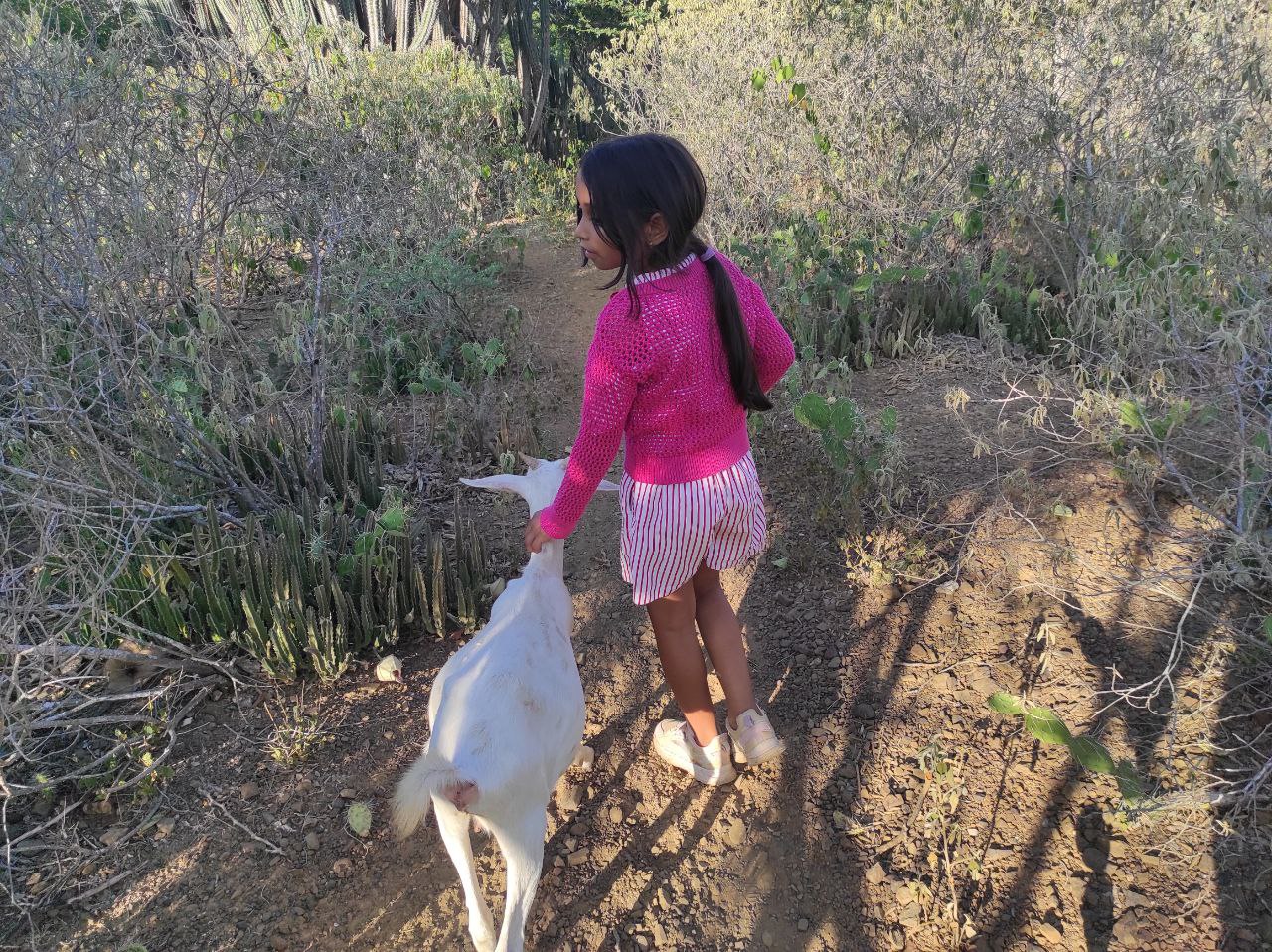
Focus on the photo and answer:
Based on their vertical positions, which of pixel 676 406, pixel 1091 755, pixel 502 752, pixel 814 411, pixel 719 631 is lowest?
pixel 1091 755

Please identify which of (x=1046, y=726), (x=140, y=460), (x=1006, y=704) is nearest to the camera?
(x=1046, y=726)

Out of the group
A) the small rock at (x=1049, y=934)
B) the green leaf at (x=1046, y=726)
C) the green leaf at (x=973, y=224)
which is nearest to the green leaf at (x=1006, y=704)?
the green leaf at (x=1046, y=726)

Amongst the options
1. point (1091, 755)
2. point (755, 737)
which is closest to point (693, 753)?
point (755, 737)

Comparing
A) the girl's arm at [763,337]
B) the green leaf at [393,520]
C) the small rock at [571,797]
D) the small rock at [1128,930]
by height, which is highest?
the girl's arm at [763,337]

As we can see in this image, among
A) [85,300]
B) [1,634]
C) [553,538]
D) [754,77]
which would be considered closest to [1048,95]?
[754,77]

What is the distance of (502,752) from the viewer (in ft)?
5.86

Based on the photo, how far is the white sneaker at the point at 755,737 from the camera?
236 centimetres

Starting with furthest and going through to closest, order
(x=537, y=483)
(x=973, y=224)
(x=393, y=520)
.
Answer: (x=973, y=224)
(x=393, y=520)
(x=537, y=483)

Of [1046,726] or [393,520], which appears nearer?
[1046,726]

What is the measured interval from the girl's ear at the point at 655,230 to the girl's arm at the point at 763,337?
31cm

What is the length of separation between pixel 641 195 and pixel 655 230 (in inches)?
3.3

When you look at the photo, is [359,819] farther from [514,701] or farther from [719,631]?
[719,631]

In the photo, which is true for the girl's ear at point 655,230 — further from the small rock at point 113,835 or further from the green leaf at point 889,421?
the small rock at point 113,835

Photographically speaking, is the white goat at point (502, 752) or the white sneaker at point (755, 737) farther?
the white sneaker at point (755, 737)
